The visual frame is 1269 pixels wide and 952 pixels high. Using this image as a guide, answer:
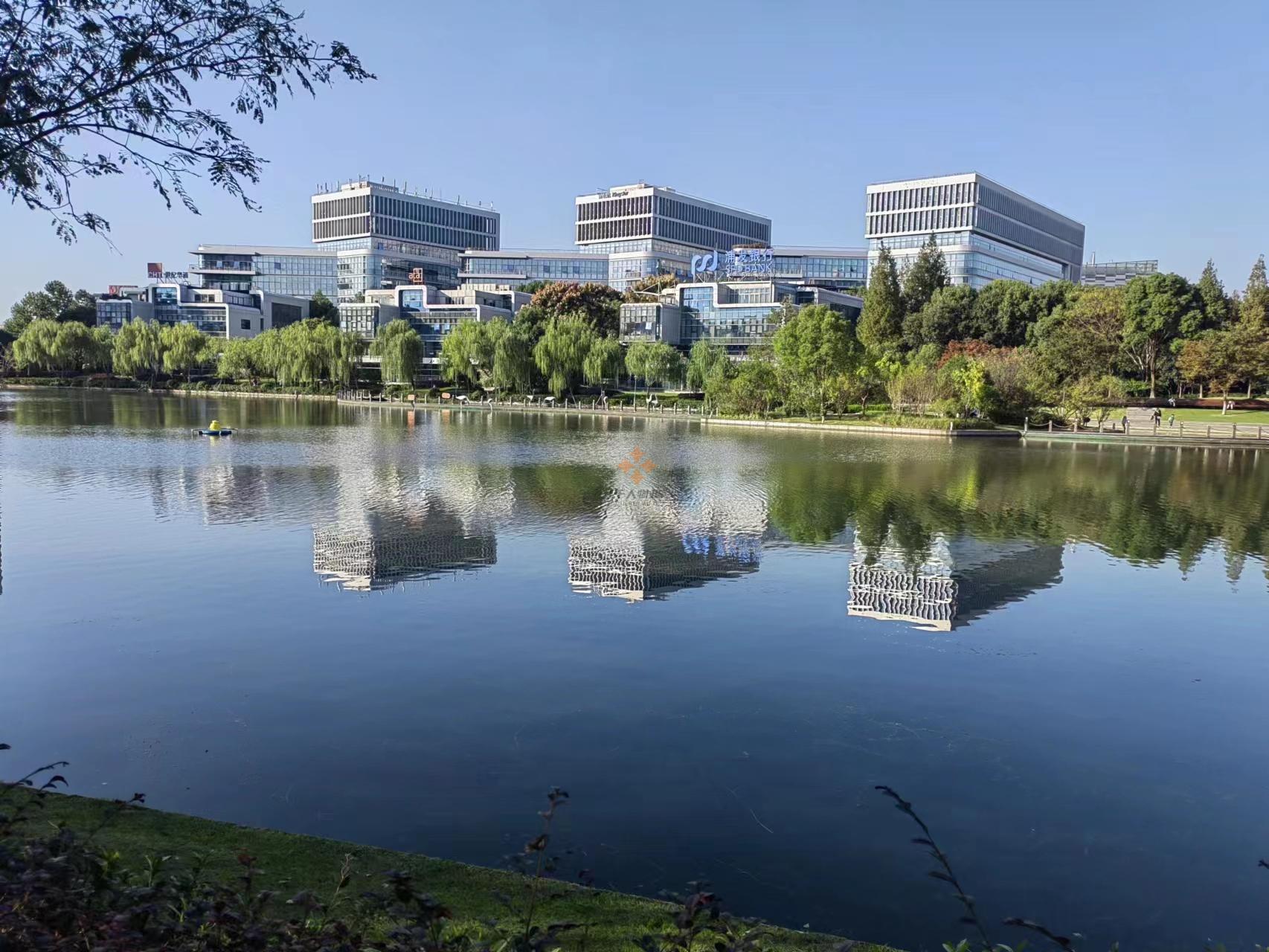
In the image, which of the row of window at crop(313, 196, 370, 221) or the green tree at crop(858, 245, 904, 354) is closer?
the green tree at crop(858, 245, 904, 354)

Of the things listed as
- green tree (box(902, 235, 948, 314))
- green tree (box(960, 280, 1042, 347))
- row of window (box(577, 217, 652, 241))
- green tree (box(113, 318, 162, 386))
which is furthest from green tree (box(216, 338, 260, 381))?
green tree (box(960, 280, 1042, 347))

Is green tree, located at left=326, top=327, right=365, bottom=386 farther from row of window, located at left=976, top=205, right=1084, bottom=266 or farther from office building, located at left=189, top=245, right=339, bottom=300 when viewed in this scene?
row of window, located at left=976, top=205, right=1084, bottom=266

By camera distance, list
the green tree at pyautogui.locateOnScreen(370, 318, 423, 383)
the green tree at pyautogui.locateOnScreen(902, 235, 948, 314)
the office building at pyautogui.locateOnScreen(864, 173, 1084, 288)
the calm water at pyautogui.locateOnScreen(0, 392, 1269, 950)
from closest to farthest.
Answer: the calm water at pyautogui.locateOnScreen(0, 392, 1269, 950), the green tree at pyautogui.locateOnScreen(902, 235, 948, 314), the green tree at pyautogui.locateOnScreen(370, 318, 423, 383), the office building at pyautogui.locateOnScreen(864, 173, 1084, 288)

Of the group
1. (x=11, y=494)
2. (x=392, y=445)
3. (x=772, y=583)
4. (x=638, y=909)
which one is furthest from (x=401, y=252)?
(x=638, y=909)

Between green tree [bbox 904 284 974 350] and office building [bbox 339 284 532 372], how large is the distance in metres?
51.7

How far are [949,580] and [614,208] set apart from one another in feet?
476

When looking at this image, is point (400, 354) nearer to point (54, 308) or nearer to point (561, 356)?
point (561, 356)

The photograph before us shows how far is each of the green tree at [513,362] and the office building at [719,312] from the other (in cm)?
1799

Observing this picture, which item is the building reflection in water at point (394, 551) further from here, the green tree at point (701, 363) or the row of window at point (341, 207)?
the row of window at point (341, 207)

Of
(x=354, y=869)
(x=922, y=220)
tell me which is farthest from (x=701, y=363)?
(x=354, y=869)

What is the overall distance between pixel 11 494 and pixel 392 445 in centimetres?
1812

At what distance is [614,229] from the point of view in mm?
154875

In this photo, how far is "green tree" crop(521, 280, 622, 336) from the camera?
103750 mm

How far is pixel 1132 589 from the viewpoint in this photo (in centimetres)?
1647
